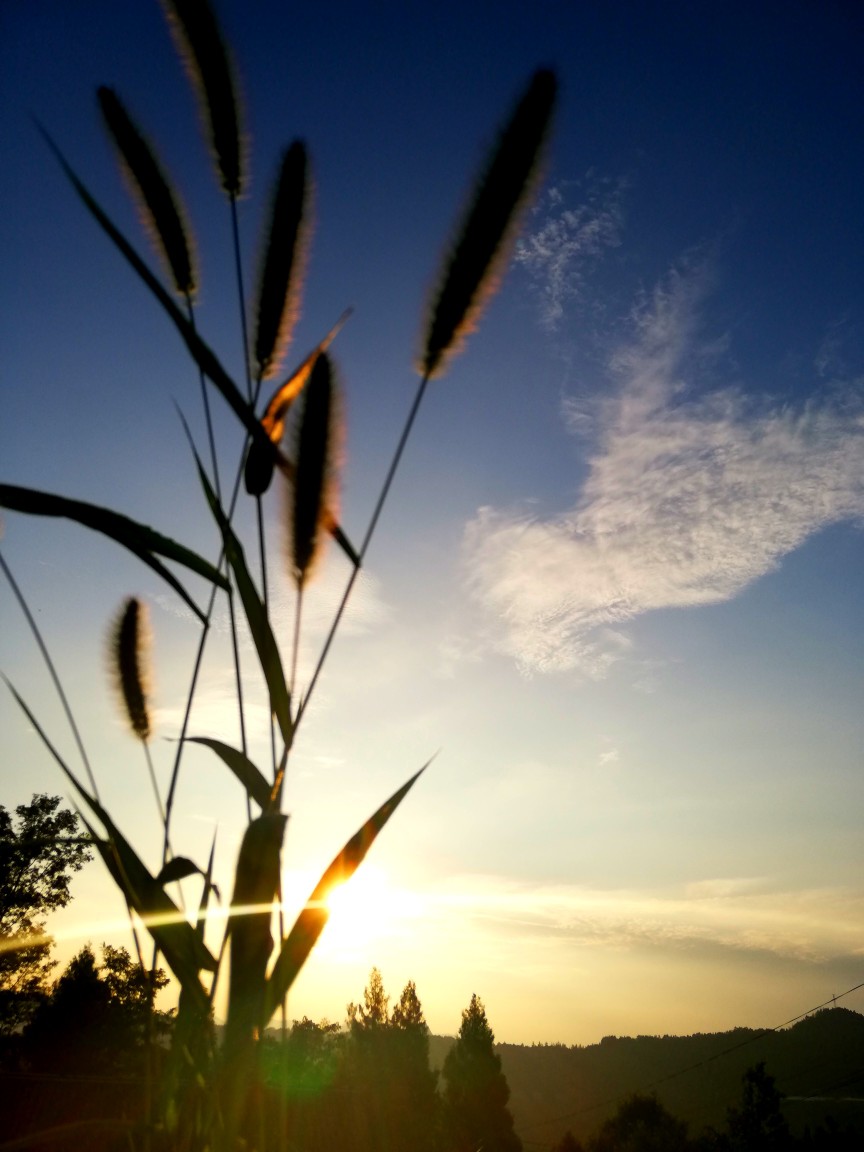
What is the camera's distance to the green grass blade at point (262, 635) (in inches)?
35.1

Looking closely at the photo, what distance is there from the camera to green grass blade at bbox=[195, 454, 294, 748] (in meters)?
0.89

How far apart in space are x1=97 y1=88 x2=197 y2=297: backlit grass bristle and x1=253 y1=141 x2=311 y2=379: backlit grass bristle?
0.14 m

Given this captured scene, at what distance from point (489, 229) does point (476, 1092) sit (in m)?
46.0

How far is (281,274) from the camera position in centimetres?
113

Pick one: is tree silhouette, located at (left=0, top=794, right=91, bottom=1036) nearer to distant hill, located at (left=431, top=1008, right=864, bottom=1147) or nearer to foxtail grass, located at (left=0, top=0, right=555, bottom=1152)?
foxtail grass, located at (left=0, top=0, right=555, bottom=1152)

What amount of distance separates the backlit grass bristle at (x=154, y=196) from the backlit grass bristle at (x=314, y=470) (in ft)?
0.94

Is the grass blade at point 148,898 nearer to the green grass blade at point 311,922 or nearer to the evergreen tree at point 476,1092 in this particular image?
the green grass blade at point 311,922

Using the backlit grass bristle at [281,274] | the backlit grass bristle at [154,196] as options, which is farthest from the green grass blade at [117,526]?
the backlit grass bristle at [154,196]

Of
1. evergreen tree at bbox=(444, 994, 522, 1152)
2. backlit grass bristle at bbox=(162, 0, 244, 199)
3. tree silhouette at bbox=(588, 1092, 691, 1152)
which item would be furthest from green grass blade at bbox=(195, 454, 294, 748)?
tree silhouette at bbox=(588, 1092, 691, 1152)

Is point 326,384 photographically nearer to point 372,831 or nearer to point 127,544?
point 127,544

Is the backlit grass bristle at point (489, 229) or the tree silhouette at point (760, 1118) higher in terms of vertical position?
the backlit grass bristle at point (489, 229)

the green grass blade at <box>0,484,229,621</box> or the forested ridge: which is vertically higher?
the green grass blade at <box>0,484,229,621</box>

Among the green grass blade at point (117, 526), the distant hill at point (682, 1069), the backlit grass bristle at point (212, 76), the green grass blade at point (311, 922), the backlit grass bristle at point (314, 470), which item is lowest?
the distant hill at point (682, 1069)

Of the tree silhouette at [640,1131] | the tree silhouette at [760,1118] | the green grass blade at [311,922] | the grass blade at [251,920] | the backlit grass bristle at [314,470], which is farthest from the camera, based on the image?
the tree silhouette at [640,1131]
